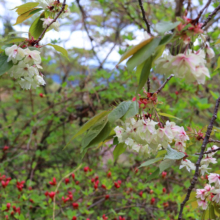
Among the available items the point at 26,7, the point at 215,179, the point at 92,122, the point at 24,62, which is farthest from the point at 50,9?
the point at 215,179

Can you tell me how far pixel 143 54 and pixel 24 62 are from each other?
1.27ft

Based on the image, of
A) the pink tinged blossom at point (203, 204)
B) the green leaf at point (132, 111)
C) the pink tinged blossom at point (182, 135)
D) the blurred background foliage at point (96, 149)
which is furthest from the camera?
the blurred background foliage at point (96, 149)

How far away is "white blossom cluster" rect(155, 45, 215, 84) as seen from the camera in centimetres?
52

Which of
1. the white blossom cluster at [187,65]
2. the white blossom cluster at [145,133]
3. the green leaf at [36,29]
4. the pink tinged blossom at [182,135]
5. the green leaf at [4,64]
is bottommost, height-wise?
the pink tinged blossom at [182,135]

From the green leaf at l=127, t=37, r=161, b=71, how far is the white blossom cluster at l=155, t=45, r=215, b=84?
0.31 feet

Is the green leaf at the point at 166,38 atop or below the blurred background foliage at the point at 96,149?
atop

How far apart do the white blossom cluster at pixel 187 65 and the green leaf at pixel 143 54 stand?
0.31 ft

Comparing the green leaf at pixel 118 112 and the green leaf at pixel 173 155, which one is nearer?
the green leaf at pixel 118 112

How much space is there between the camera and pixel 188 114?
199 cm

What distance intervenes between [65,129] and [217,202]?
5.72 feet

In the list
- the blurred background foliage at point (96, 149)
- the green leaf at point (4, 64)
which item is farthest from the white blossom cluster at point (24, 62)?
the blurred background foliage at point (96, 149)

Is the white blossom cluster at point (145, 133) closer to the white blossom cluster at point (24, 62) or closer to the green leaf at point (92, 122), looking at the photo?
the green leaf at point (92, 122)

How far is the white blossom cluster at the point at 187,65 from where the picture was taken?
1.70 ft

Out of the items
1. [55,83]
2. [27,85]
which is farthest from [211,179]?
[55,83]
